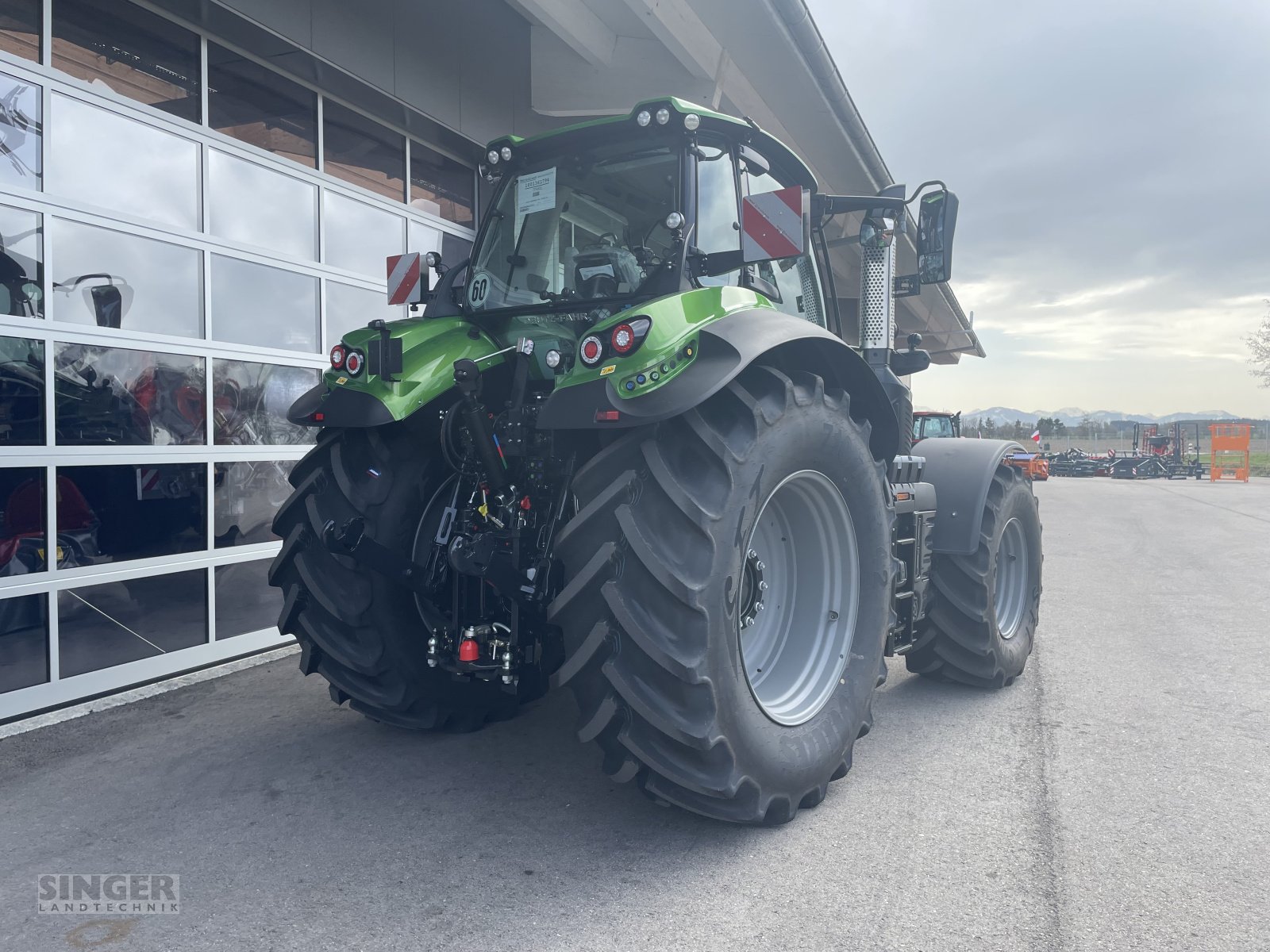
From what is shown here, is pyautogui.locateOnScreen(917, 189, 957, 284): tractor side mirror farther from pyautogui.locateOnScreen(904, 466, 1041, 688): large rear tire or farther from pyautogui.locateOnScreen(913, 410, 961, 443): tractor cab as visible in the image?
pyautogui.locateOnScreen(913, 410, 961, 443): tractor cab

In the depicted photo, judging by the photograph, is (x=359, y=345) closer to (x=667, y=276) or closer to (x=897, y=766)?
(x=667, y=276)

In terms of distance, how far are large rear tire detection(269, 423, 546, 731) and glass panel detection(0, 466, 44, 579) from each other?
1.72 metres

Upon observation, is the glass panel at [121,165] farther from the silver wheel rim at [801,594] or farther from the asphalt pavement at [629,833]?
the silver wheel rim at [801,594]

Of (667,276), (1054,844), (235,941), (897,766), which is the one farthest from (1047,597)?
(235,941)

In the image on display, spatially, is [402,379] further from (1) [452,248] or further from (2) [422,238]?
(1) [452,248]

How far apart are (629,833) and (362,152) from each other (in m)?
5.42

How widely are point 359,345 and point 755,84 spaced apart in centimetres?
582

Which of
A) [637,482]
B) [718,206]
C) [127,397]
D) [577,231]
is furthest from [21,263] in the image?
[637,482]

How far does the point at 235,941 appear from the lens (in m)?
2.23

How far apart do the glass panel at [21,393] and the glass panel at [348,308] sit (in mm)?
2047

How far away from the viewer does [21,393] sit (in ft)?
13.9

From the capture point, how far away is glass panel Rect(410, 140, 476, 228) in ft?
23.1

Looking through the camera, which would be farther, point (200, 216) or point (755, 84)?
point (755, 84)

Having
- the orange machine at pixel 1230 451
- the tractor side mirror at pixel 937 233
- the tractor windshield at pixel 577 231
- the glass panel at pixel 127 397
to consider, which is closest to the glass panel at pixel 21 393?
the glass panel at pixel 127 397
